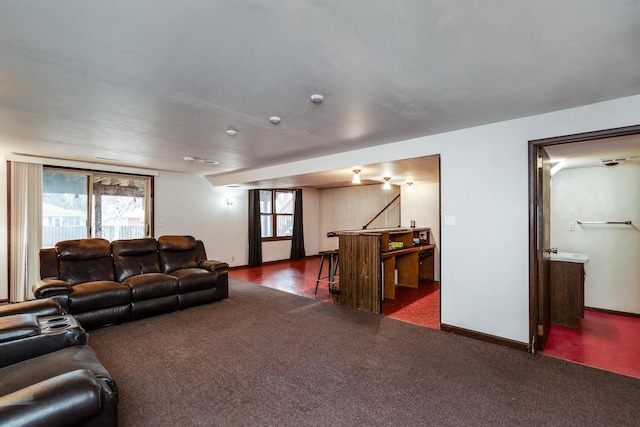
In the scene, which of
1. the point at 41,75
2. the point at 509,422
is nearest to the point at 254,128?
the point at 41,75

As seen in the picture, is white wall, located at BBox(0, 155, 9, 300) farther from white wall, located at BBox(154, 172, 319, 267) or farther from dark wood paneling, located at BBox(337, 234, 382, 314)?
dark wood paneling, located at BBox(337, 234, 382, 314)

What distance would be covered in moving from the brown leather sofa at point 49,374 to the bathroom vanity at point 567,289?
15.0ft

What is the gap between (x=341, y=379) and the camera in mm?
2408

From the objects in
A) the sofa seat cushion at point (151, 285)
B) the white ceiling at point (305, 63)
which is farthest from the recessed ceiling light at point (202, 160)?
the sofa seat cushion at point (151, 285)

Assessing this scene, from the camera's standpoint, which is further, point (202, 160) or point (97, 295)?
point (202, 160)

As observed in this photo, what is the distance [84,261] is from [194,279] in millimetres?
1440

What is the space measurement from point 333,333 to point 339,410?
135 centimetres

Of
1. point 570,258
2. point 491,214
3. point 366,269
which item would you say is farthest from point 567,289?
point 366,269

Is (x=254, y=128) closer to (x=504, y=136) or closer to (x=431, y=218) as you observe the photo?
(x=504, y=136)

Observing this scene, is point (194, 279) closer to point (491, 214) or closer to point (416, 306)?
point (416, 306)

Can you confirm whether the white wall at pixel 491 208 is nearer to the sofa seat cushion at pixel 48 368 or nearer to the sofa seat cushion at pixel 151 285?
the sofa seat cushion at pixel 48 368

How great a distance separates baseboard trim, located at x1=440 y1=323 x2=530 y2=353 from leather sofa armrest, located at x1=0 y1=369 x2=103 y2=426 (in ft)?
10.7

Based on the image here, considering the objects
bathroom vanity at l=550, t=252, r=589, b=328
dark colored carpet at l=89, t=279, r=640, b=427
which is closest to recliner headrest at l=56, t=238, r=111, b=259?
dark colored carpet at l=89, t=279, r=640, b=427

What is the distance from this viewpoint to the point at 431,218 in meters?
6.43
